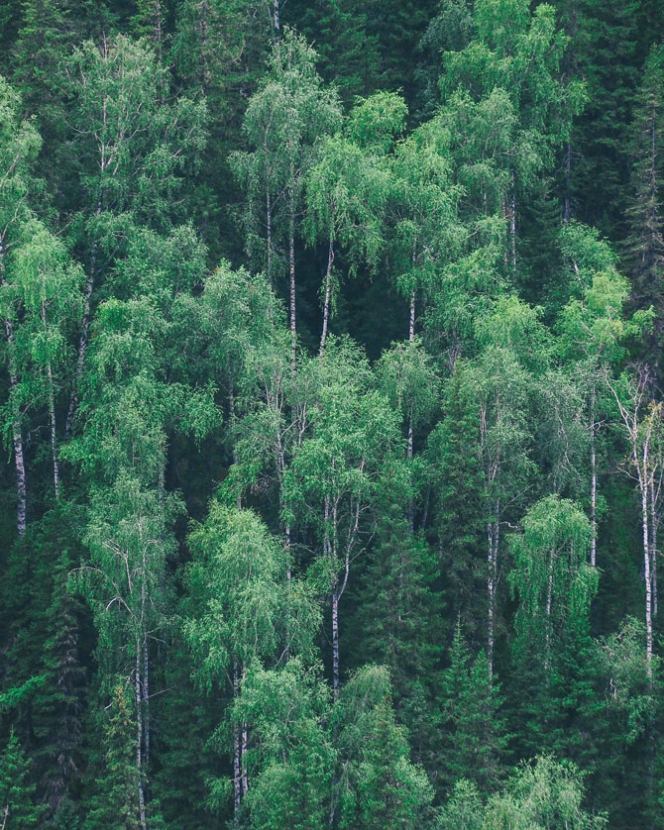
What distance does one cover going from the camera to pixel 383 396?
136 feet

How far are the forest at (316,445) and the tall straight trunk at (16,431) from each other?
0.15m

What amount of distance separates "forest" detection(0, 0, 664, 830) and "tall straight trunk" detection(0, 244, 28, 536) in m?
0.15

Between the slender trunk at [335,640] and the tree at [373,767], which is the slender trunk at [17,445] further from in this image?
the tree at [373,767]

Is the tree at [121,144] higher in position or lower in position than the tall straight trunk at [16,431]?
higher

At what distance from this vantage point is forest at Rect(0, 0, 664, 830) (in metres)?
36.8

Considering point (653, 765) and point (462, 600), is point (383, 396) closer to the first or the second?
point (462, 600)

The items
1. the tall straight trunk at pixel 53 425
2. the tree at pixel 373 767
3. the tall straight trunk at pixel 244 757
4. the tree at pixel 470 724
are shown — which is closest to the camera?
the tree at pixel 373 767

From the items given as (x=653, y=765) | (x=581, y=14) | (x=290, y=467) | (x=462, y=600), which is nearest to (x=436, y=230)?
(x=290, y=467)

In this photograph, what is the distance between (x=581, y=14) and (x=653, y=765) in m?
37.7

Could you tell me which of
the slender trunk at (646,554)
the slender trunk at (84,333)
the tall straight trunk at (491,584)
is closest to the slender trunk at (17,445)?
the slender trunk at (84,333)

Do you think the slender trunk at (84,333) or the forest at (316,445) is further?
the slender trunk at (84,333)

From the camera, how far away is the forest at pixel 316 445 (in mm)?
36750

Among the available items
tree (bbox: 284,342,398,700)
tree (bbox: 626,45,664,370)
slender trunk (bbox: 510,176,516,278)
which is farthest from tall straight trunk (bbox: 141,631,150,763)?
tree (bbox: 626,45,664,370)

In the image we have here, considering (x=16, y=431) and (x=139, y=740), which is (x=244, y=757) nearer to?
(x=139, y=740)
